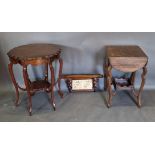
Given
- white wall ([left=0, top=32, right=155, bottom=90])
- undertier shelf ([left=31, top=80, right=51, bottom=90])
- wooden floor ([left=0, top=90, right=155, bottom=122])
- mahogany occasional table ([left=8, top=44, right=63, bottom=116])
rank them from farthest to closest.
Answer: white wall ([left=0, top=32, right=155, bottom=90]), undertier shelf ([left=31, top=80, right=51, bottom=90]), wooden floor ([left=0, top=90, right=155, bottom=122]), mahogany occasional table ([left=8, top=44, right=63, bottom=116])

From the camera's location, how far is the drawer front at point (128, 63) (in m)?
2.26

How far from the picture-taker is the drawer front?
2258mm

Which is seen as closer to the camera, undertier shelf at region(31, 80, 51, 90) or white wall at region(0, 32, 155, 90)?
undertier shelf at region(31, 80, 51, 90)

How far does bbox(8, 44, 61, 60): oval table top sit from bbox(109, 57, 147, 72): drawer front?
2.06 feet

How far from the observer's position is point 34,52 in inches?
91.4

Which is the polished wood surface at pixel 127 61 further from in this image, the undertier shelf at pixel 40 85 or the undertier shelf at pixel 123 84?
the undertier shelf at pixel 40 85

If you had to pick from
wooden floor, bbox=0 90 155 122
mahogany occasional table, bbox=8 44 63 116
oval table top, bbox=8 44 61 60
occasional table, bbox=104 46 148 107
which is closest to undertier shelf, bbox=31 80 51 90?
mahogany occasional table, bbox=8 44 63 116

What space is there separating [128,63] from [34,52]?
3.32ft

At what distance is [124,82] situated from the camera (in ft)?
8.77

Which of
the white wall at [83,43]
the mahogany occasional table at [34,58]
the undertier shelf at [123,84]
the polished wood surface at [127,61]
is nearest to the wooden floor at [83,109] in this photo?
the mahogany occasional table at [34,58]

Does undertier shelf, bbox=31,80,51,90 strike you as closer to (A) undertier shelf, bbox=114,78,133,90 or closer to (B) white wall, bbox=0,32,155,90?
(B) white wall, bbox=0,32,155,90
